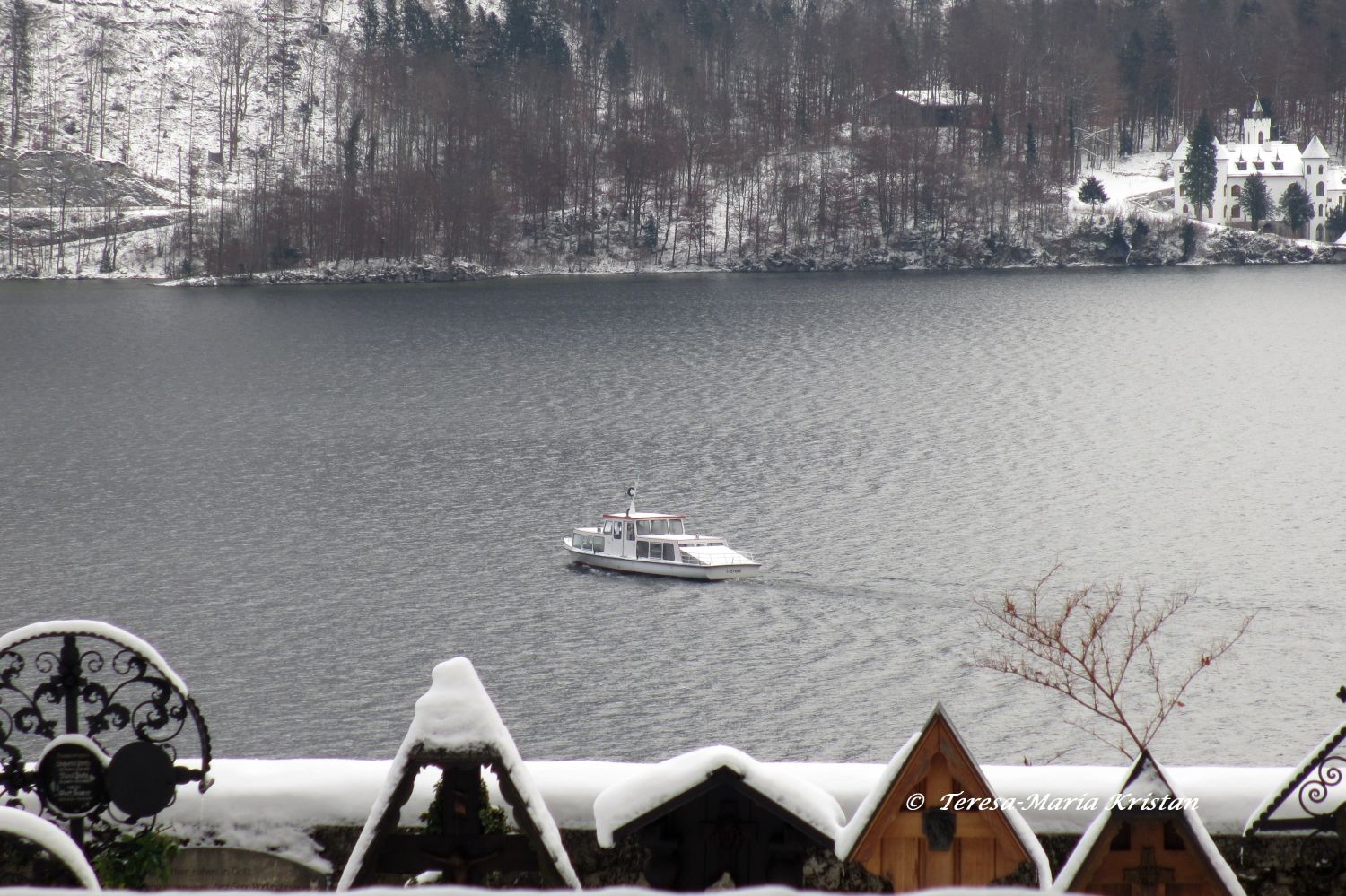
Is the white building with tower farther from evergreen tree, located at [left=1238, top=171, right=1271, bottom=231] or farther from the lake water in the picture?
the lake water

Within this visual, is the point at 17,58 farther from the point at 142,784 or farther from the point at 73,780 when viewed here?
the point at 142,784

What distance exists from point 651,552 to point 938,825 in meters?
38.1

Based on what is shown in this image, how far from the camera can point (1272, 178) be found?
145375mm

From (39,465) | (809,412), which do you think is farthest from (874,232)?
(39,465)

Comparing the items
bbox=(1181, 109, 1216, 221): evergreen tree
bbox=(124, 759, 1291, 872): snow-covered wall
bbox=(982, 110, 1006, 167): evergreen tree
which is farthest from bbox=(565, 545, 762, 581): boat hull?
bbox=(982, 110, 1006, 167): evergreen tree

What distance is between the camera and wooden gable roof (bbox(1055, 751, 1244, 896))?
587cm

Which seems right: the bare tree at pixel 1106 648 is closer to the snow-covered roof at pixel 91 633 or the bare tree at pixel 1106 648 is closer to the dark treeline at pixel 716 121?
the snow-covered roof at pixel 91 633

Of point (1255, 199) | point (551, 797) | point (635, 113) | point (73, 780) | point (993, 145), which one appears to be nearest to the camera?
point (73, 780)

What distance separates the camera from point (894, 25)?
589 ft

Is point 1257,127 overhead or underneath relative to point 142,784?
overhead

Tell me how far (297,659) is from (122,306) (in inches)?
3666

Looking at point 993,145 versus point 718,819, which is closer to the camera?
point 718,819

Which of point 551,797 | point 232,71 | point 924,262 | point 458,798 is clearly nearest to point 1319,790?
point 551,797

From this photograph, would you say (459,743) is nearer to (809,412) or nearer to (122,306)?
(809,412)
